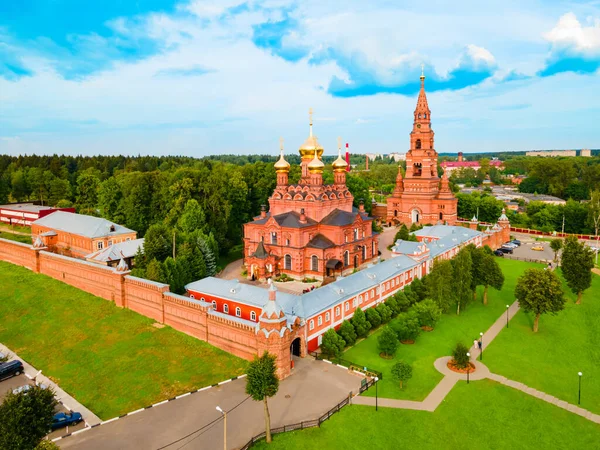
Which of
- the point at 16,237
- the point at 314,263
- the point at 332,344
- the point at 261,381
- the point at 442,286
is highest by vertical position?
the point at 16,237

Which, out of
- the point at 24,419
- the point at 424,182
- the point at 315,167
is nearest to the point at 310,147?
the point at 315,167

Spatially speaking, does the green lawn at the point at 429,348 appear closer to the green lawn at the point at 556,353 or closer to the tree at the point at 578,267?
the green lawn at the point at 556,353

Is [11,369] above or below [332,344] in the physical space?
below

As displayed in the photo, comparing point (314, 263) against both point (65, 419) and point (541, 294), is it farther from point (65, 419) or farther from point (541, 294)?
point (65, 419)

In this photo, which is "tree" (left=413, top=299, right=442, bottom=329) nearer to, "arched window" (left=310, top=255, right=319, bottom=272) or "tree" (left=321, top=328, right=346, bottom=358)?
"tree" (left=321, top=328, right=346, bottom=358)

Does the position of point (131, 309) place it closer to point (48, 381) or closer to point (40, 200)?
point (48, 381)

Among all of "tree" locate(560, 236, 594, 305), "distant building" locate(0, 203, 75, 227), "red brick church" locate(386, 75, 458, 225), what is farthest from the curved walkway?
"distant building" locate(0, 203, 75, 227)

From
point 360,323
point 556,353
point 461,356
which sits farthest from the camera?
point 360,323

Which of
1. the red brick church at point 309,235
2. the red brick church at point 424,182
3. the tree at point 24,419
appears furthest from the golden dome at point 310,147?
the tree at point 24,419
